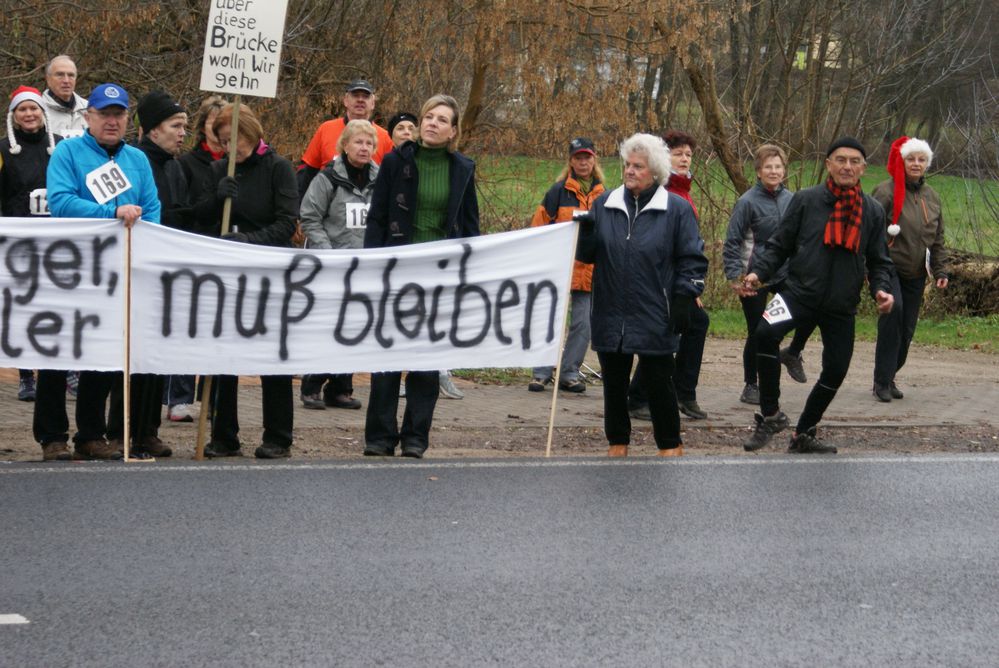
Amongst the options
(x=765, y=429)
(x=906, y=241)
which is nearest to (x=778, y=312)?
(x=765, y=429)

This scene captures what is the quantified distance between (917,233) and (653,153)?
4715mm

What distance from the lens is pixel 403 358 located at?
348 inches

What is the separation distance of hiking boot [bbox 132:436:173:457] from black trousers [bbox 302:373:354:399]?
224 cm

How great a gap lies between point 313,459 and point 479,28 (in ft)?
32.6

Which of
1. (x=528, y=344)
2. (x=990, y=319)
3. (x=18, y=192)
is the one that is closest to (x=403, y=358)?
(x=528, y=344)

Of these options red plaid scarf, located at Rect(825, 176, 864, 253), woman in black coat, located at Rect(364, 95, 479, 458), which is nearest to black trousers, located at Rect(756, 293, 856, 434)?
red plaid scarf, located at Rect(825, 176, 864, 253)

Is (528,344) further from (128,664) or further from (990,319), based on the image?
(990,319)

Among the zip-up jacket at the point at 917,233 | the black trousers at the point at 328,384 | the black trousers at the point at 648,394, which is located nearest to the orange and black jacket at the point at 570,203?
the black trousers at the point at 328,384

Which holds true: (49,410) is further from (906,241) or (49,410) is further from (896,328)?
(906,241)

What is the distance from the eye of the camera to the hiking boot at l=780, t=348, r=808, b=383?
474 inches

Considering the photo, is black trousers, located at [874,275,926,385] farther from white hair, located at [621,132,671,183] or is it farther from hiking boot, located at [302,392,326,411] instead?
hiking boot, located at [302,392,326,411]

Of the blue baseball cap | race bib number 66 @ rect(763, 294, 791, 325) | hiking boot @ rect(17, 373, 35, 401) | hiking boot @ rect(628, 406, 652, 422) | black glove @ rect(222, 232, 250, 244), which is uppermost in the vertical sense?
the blue baseball cap

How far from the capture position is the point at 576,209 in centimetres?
1204

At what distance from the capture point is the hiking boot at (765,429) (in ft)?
32.0
